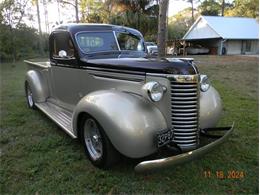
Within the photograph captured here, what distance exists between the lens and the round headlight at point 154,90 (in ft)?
10.2

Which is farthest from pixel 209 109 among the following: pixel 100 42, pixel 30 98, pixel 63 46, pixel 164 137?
pixel 30 98

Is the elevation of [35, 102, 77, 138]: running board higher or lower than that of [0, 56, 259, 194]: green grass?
higher

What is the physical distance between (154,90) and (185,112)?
460mm

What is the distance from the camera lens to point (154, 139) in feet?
9.89

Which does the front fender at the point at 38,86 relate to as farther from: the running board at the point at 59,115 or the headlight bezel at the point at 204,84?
the headlight bezel at the point at 204,84

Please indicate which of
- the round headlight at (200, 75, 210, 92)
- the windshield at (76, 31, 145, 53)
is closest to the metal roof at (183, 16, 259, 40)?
the windshield at (76, 31, 145, 53)

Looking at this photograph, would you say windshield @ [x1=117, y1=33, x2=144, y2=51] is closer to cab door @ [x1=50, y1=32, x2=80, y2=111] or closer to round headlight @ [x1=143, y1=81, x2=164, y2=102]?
cab door @ [x1=50, y1=32, x2=80, y2=111]

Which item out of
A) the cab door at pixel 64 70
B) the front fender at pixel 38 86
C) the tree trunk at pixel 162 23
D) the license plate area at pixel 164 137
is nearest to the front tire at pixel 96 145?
the license plate area at pixel 164 137

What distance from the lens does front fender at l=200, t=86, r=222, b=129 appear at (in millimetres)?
3750

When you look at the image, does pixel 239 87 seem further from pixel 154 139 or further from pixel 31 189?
pixel 31 189

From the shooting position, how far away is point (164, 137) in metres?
3.08

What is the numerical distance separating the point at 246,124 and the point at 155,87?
2.83m

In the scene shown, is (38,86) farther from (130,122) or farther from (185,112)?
(185,112)

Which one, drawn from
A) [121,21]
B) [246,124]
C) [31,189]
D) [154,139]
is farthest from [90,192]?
[121,21]
